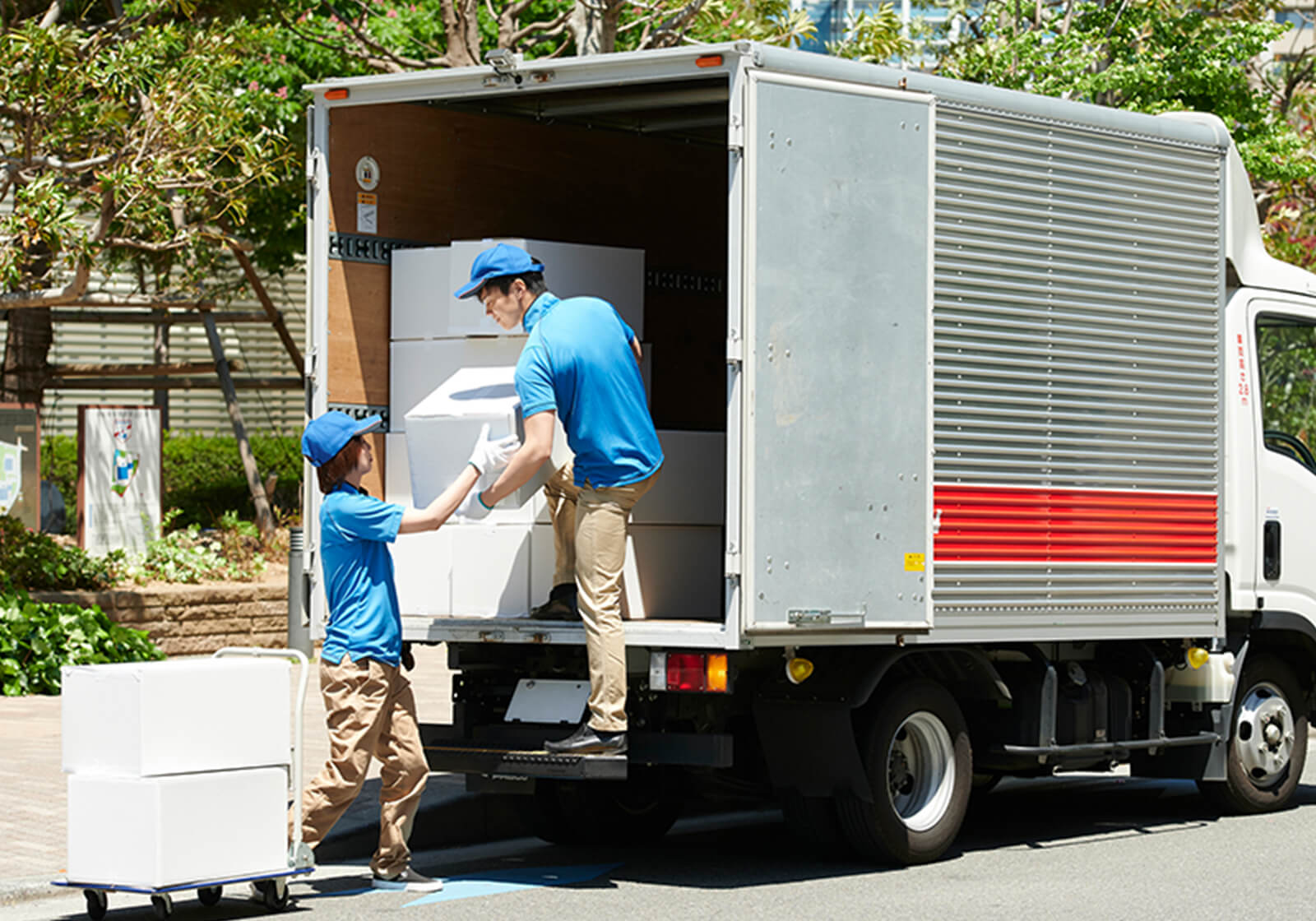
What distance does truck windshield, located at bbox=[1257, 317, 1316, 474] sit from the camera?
34.1ft

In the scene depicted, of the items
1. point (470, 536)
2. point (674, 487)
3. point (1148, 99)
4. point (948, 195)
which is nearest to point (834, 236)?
point (948, 195)

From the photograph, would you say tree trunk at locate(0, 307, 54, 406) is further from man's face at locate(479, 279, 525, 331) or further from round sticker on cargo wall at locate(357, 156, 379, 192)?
man's face at locate(479, 279, 525, 331)

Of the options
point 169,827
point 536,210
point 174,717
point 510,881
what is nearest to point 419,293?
point 536,210

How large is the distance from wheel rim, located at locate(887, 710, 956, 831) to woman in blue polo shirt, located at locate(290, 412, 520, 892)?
6.90ft

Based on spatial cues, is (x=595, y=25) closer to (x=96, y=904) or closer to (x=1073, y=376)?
(x=1073, y=376)

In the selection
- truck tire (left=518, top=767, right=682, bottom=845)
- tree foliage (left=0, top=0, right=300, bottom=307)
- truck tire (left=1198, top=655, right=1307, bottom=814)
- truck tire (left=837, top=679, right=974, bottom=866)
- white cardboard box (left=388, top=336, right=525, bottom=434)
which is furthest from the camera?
tree foliage (left=0, top=0, right=300, bottom=307)

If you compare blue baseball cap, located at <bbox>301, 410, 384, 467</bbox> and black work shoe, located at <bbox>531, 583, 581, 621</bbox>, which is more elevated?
blue baseball cap, located at <bbox>301, 410, 384, 467</bbox>

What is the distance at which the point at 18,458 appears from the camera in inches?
619

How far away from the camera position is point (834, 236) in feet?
26.4

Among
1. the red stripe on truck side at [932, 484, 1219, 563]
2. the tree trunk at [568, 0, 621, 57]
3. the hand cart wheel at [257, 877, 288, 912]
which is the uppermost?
the tree trunk at [568, 0, 621, 57]

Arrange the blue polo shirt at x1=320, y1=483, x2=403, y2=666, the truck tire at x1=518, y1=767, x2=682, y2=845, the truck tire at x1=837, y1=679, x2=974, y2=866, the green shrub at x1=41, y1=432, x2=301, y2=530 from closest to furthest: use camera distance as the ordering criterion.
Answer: the blue polo shirt at x1=320, y1=483, x2=403, y2=666, the truck tire at x1=837, y1=679, x2=974, y2=866, the truck tire at x1=518, y1=767, x2=682, y2=845, the green shrub at x1=41, y1=432, x2=301, y2=530

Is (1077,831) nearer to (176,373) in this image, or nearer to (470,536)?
(470,536)

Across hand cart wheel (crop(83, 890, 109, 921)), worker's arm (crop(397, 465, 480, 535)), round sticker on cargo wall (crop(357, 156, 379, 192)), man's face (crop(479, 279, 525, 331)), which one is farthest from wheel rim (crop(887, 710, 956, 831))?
round sticker on cargo wall (crop(357, 156, 379, 192))

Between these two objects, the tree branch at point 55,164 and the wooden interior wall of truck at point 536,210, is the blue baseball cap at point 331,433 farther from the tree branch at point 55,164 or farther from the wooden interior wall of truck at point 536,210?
the tree branch at point 55,164
